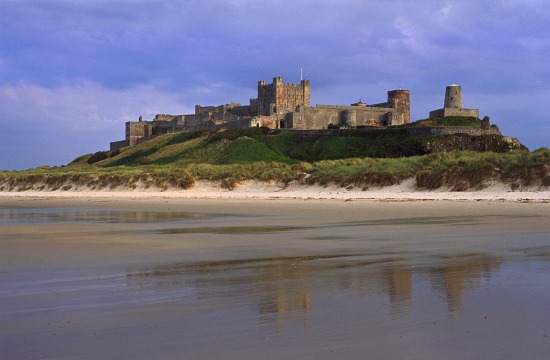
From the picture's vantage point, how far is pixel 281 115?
6756 centimetres

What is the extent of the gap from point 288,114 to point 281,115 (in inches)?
56.2

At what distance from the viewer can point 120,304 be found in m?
5.55

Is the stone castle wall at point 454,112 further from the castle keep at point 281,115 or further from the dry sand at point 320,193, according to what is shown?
the dry sand at point 320,193

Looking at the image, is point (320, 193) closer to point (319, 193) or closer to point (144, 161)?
point (319, 193)

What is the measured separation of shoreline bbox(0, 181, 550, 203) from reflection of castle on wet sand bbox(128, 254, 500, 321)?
12.6m

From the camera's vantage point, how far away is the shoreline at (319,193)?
20.8 meters

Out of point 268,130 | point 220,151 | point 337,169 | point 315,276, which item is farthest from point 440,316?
point 268,130

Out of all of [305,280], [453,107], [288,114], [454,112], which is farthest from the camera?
[288,114]

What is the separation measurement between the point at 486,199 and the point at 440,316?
16.1m

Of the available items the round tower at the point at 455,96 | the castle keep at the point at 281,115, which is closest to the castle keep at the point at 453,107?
the round tower at the point at 455,96

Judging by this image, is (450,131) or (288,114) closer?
(450,131)

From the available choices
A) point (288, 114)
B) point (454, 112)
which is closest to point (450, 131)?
point (454, 112)

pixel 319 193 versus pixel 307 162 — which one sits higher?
pixel 307 162

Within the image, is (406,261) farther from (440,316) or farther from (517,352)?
(517,352)
